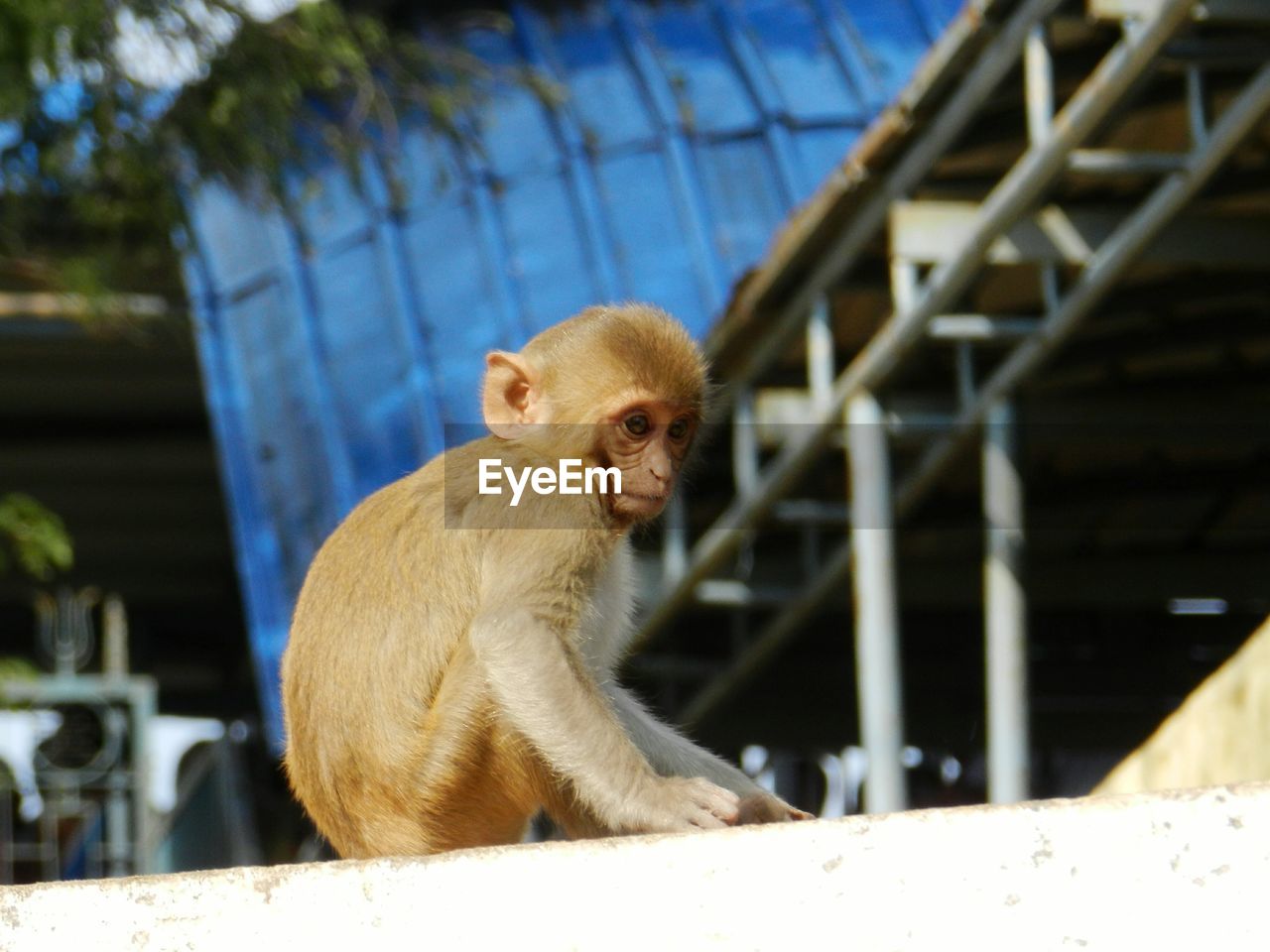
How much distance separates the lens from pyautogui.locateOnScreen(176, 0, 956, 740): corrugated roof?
14.8 m

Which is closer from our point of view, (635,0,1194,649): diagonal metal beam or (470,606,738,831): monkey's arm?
(470,606,738,831): monkey's arm

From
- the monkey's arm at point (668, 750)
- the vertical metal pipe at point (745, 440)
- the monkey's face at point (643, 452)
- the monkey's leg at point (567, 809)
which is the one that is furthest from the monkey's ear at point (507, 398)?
the vertical metal pipe at point (745, 440)

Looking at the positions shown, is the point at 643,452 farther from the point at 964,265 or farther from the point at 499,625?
the point at 964,265

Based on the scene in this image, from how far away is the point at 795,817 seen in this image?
3.82 metres

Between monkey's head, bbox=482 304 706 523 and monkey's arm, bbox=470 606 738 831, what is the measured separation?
0.36 metres

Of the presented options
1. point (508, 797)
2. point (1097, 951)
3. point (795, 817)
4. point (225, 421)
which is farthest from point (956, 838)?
point (225, 421)

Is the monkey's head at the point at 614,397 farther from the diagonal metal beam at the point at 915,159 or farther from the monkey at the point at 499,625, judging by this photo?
the diagonal metal beam at the point at 915,159

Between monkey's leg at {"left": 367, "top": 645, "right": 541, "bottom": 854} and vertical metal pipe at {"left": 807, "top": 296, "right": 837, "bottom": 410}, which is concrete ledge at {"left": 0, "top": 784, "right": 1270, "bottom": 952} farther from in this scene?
vertical metal pipe at {"left": 807, "top": 296, "right": 837, "bottom": 410}

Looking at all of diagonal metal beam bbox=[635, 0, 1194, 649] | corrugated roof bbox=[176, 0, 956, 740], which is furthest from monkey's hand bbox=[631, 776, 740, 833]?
corrugated roof bbox=[176, 0, 956, 740]

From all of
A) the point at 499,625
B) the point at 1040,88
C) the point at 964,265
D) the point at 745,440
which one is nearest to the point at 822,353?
the point at 745,440

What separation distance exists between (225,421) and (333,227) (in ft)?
5.69

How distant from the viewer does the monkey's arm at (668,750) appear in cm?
427

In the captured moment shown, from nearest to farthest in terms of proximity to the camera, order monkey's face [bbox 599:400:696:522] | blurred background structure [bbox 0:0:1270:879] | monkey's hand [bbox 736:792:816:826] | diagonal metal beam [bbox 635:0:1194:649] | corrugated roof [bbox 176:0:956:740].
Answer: monkey's hand [bbox 736:792:816:826]
monkey's face [bbox 599:400:696:522]
diagonal metal beam [bbox 635:0:1194:649]
blurred background structure [bbox 0:0:1270:879]
corrugated roof [bbox 176:0:956:740]

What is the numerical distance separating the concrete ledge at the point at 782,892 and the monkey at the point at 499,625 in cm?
92
